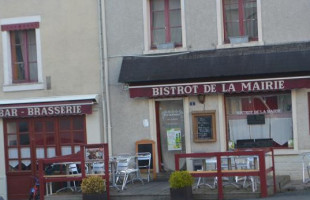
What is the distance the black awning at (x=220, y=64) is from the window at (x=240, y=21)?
0.45 m

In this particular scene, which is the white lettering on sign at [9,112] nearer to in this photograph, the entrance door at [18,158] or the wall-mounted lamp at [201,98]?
the entrance door at [18,158]

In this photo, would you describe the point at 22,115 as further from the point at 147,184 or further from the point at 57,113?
the point at 147,184

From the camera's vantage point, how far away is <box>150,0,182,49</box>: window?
20031mm

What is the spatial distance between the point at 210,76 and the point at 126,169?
341 centimetres

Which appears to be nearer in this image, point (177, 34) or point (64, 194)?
point (64, 194)

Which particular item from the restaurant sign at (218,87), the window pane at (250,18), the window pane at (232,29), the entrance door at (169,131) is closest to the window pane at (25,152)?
the restaurant sign at (218,87)

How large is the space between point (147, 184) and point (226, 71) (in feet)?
12.4

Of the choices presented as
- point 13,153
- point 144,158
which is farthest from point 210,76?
point 13,153

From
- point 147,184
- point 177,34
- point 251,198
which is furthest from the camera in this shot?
point 177,34

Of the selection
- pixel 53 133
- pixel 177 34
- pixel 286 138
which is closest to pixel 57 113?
pixel 53 133

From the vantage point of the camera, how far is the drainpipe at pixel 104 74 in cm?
2031

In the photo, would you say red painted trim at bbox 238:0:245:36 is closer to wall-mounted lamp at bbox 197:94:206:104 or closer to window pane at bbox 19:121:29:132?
wall-mounted lamp at bbox 197:94:206:104

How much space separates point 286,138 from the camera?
747 inches

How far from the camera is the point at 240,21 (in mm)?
19469
